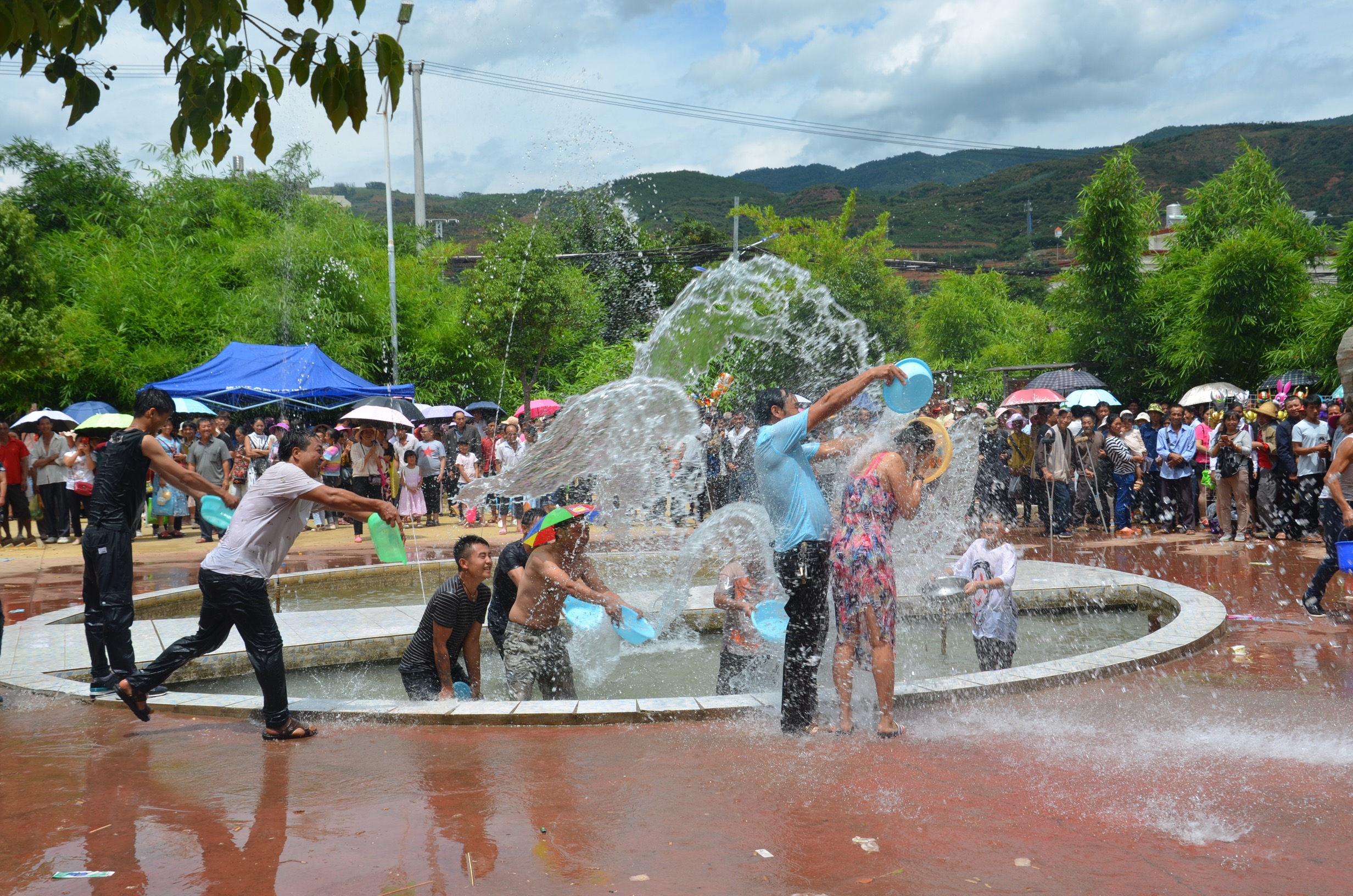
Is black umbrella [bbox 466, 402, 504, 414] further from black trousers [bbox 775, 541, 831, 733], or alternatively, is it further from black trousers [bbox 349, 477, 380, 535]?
black trousers [bbox 775, 541, 831, 733]

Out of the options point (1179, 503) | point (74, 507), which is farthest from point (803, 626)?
point (74, 507)

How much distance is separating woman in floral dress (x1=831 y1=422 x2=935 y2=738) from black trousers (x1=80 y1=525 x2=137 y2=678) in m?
3.95

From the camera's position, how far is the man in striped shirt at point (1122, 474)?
48.5ft

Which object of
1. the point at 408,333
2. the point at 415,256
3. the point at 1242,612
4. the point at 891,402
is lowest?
the point at 1242,612

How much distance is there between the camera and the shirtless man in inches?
245

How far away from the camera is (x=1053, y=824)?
4.23 m

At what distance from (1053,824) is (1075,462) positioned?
483 inches

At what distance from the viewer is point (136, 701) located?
582 cm

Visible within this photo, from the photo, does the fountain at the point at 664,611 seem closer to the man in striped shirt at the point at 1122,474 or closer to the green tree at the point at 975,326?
the man in striped shirt at the point at 1122,474

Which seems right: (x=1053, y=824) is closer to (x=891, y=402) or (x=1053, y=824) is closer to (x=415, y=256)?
(x=891, y=402)

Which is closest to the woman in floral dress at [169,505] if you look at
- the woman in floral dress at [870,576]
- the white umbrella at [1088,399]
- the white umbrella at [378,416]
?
the white umbrella at [378,416]

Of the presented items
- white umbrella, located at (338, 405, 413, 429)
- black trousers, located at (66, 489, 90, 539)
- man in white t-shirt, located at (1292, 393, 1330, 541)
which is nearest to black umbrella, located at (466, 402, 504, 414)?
white umbrella, located at (338, 405, 413, 429)

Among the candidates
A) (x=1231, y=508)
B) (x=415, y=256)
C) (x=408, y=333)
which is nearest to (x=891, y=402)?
(x=1231, y=508)

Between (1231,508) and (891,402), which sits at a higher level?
(891,402)
